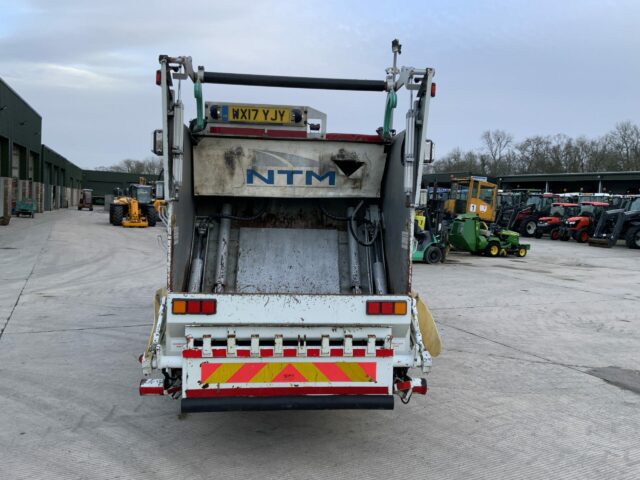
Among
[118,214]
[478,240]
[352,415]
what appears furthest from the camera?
[118,214]

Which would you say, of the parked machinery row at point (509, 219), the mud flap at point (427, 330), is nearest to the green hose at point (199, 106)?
the mud flap at point (427, 330)

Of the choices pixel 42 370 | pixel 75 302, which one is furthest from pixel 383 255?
pixel 75 302

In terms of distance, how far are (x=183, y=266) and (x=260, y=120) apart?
149cm

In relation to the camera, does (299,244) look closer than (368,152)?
No

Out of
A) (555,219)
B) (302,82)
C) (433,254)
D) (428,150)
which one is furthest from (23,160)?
(428,150)

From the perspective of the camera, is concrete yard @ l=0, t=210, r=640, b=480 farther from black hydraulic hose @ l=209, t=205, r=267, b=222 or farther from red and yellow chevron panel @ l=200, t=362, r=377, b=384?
black hydraulic hose @ l=209, t=205, r=267, b=222

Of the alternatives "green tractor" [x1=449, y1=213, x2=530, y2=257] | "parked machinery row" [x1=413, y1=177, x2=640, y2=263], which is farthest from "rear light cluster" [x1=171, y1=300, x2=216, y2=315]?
"green tractor" [x1=449, y1=213, x2=530, y2=257]

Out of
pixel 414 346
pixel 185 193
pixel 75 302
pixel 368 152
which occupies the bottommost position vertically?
pixel 75 302

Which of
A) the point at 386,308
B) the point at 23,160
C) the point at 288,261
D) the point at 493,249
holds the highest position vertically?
the point at 23,160

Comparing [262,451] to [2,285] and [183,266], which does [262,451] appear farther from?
[2,285]

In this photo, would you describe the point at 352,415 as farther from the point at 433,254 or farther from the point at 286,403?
the point at 433,254

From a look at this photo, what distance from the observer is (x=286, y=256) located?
562cm

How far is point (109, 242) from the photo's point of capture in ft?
66.7

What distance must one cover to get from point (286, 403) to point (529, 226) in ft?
104
